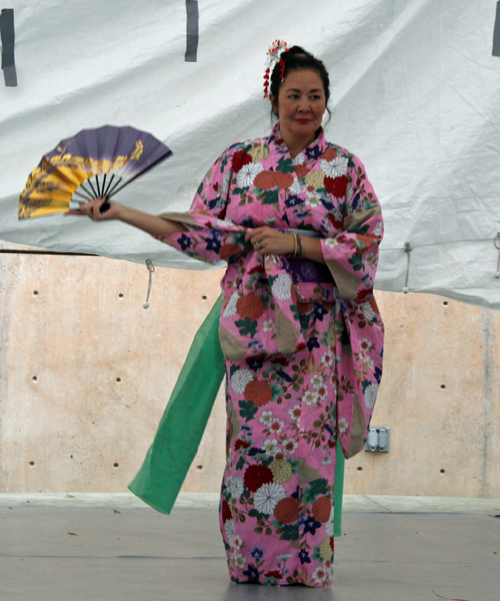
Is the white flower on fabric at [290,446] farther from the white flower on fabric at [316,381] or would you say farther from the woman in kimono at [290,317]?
the white flower on fabric at [316,381]

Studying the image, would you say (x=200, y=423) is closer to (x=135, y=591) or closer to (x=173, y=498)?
(x=173, y=498)

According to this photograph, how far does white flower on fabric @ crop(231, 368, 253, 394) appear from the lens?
6.06 feet

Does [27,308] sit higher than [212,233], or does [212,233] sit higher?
[212,233]

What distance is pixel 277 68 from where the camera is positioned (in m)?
1.93

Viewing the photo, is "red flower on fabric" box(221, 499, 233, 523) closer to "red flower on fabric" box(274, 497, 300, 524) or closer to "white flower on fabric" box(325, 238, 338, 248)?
"red flower on fabric" box(274, 497, 300, 524)

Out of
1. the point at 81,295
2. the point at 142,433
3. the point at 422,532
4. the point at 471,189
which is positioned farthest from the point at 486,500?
the point at 81,295

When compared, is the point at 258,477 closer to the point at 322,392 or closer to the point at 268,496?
the point at 268,496

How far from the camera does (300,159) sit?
190cm

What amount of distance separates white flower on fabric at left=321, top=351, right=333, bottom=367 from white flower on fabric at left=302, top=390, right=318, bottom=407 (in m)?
0.08

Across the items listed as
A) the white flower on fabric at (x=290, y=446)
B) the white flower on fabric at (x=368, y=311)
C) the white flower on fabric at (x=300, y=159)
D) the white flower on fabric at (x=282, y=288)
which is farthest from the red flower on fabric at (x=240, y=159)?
the white flower on fabric at (x=290, y=446)

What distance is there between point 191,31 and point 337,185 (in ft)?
2.21

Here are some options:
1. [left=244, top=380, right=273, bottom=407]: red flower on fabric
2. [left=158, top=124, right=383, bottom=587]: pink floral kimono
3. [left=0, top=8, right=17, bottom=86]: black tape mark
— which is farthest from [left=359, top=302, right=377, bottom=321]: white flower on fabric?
[left=0, top=8, right=17, bottom=86]: black tape mark

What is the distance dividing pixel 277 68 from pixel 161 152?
1.28ft

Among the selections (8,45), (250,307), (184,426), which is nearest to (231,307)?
(250,307)
